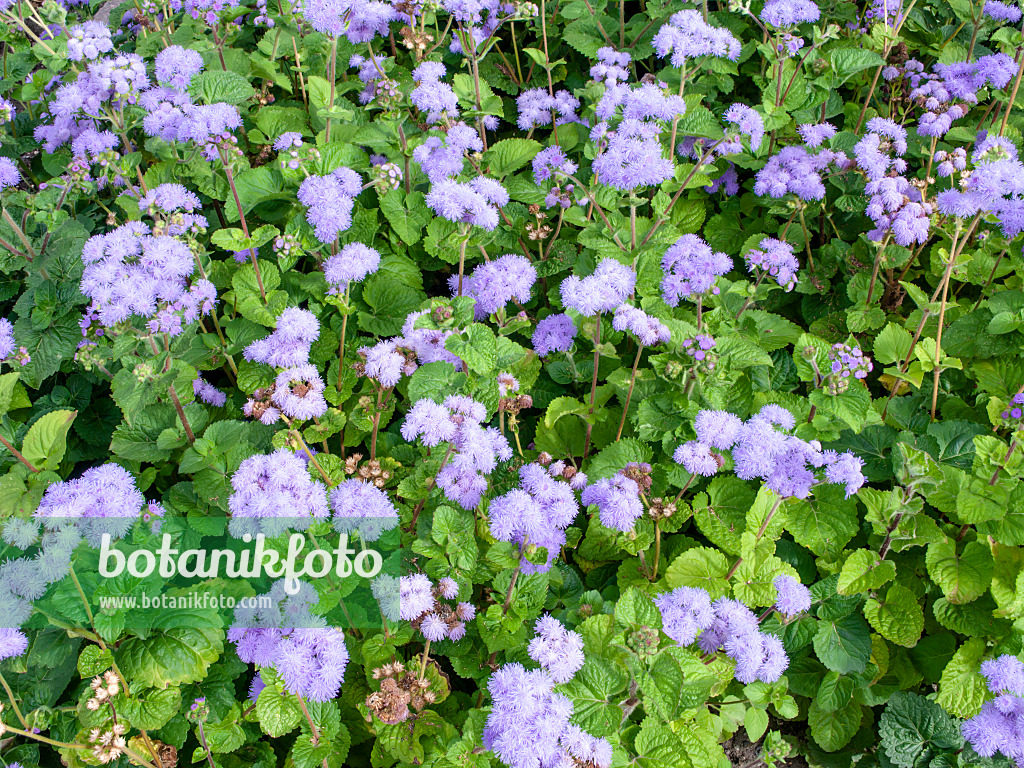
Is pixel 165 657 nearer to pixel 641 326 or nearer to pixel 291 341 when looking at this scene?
pixel 291 341

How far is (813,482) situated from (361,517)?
1.70m

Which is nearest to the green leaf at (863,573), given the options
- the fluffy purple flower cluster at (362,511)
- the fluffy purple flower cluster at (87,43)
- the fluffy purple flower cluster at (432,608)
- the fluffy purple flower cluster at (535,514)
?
the fluffy purple flower cluster at (535,514)

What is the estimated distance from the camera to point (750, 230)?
4.24 m

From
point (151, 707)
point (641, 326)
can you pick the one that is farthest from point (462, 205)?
point (151, 707)

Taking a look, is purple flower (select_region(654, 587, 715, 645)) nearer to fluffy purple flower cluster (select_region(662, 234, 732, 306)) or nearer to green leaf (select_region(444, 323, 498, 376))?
green leaf (select_region(444, 323, 498, 376))

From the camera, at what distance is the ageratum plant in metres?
Result: 2.51

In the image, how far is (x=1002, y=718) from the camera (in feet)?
8.21

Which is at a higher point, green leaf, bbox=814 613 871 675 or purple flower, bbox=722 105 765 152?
purple flower, bbox=722 105 765 152

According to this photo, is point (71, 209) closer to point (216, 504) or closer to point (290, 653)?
point (216, 504)

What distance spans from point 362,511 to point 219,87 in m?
2.77

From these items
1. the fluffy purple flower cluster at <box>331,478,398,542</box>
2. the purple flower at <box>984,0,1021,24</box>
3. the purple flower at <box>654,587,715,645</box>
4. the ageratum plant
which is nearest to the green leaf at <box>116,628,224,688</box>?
the ageratum plant

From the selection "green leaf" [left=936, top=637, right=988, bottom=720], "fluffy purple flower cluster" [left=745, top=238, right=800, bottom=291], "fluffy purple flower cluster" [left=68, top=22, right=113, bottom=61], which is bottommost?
"green leaf" [left=936, top=637, right=988, bottom=720]

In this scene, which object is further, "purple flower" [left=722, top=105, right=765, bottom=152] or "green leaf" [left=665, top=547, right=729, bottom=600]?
"purple flower" [left=722, top=105, right=765, bottom=152]

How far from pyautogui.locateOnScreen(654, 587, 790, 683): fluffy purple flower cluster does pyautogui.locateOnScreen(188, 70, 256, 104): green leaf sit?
3443 millimetres
